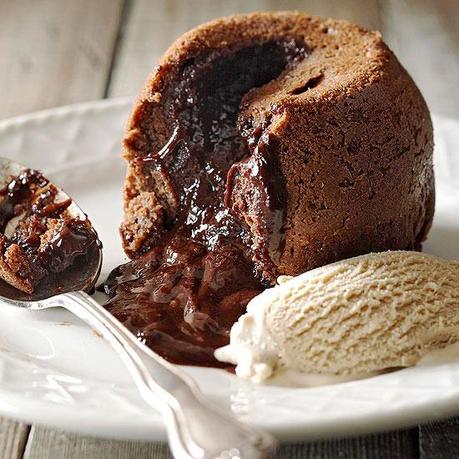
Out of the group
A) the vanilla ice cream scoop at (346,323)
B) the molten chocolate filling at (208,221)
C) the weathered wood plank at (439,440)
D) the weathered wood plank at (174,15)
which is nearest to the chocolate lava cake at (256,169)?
the molten chocolate filling at (208,221)

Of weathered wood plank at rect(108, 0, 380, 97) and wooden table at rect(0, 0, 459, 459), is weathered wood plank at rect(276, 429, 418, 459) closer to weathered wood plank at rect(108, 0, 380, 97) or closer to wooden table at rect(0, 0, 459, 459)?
wooden table at rect(0, 0, 459, 459)

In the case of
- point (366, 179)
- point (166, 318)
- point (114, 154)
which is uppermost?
Answer: point (366, 179)

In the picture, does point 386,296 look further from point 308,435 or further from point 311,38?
point 311,38

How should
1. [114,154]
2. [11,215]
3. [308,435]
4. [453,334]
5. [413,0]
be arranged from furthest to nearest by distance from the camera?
[413,0]
[114,154]
[11,215]
[453,334]
[308,435]

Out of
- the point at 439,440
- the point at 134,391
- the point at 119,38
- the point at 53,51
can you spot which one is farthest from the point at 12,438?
the point at 119,38

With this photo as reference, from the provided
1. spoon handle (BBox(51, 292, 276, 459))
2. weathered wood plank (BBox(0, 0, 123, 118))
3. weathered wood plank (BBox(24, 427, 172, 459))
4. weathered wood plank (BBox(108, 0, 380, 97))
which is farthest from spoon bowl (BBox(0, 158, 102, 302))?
weathered wood plank (BBox(108, 0, 380, 97))

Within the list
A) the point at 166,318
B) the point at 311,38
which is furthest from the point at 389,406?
the point at 311,38
